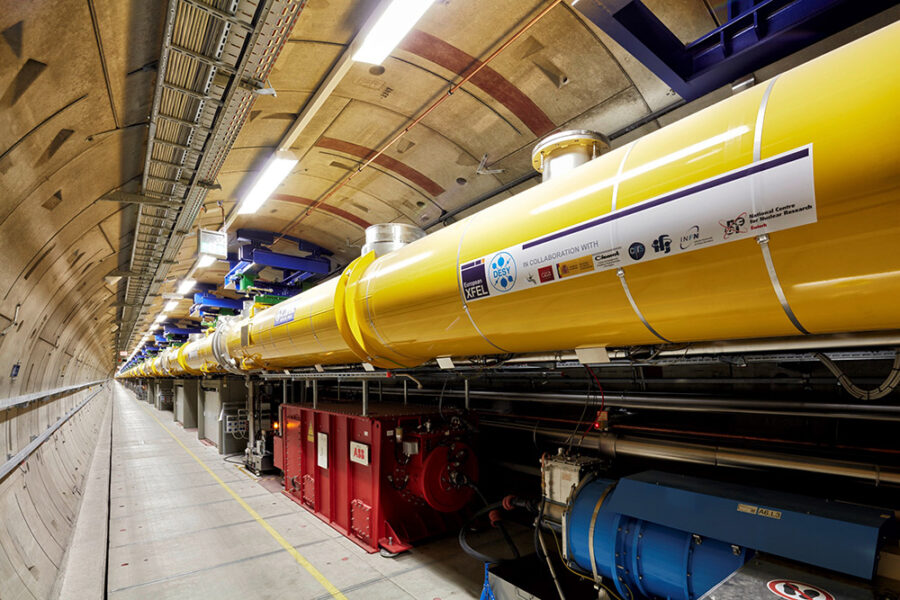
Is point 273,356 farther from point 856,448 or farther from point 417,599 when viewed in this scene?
point 856,448

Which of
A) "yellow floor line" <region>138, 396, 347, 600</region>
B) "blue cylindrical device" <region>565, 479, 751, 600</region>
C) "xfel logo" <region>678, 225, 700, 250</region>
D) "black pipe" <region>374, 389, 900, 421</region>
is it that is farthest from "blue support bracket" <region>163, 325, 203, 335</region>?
"xfel logo" <region>678, 225, 700, 250</region>

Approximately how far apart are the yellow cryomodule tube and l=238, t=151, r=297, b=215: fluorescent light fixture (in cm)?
316

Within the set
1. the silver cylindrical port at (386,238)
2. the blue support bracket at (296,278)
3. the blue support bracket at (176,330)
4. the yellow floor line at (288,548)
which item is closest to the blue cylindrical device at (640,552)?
the yellow floor line at (288,548)

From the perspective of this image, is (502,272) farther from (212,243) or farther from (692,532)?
(212,243)

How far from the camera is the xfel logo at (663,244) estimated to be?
1909 millimetres

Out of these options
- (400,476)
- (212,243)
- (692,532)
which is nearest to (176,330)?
(212,243)

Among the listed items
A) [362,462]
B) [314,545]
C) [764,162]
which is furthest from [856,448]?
[314,545]

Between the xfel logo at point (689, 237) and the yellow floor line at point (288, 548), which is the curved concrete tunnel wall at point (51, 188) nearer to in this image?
the yellow floor line at point (288, 548)

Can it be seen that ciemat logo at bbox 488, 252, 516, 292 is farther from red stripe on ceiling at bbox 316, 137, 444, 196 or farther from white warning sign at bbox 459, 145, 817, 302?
red stripe on ceiling at bbox 316, 137, 444, 196

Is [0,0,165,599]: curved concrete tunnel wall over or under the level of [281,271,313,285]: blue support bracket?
under

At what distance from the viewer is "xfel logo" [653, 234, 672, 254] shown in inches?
75.2

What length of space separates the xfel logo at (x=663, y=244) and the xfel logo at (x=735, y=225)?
0.68 ft

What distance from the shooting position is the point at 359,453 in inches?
234

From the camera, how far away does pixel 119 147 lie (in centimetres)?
462
